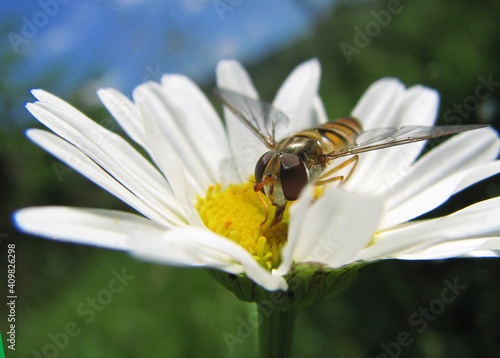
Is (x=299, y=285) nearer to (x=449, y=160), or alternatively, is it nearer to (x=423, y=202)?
(x=423, y=202)

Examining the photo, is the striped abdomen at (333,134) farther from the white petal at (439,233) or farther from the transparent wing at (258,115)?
the white petal at (439,233)

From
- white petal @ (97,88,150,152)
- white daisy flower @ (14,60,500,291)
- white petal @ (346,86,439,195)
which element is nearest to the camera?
white daisy flower @ (14,60,500,291)

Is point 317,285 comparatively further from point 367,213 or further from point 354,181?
point 354,181

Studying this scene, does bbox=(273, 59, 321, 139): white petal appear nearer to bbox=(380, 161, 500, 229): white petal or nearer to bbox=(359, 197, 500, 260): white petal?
bbox=(380, 161, 500, 229): white petal

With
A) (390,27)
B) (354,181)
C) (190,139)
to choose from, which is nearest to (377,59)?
(390,27)

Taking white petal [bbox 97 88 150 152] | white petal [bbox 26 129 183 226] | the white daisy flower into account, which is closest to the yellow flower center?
the white daisy flower

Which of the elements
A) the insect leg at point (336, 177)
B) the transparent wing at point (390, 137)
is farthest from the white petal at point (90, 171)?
the transparent wing at point (390, 137)

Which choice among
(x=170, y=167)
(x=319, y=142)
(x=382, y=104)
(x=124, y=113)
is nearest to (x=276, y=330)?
(x=170, y=167)
